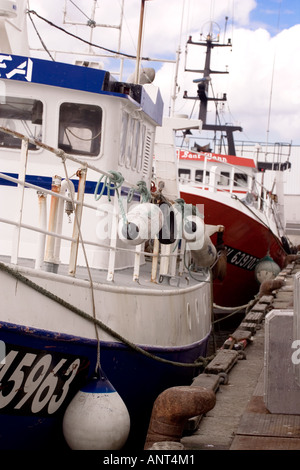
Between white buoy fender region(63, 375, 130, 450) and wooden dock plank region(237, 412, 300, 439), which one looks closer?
wooden dock plank region(237, 412, 300, 439)

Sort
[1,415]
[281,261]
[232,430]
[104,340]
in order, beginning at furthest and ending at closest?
[281,261] < [104,340] < [232,430] < [1,415]

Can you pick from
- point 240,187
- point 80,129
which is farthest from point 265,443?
point 240,187

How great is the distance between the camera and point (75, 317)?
16.7 ft

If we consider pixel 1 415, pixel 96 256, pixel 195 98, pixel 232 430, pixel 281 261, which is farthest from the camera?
pixel 195 98

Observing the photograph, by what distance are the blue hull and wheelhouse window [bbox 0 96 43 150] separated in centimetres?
240

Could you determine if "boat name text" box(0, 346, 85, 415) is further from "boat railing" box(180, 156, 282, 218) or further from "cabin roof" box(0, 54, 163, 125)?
"boat railing" box(180, 156, 282, 218)

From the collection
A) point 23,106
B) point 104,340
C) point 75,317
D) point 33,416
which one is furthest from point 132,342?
point 23,106

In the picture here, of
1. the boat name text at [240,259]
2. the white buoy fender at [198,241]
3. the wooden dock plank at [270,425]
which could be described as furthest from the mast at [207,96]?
the wooden dock plank at [270,425]

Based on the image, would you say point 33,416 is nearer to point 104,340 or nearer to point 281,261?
point 104,340

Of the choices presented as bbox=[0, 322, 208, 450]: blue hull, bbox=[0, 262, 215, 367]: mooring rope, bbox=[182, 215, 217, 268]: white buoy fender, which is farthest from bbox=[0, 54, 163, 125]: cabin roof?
bbox=[0, 322, 208, 450]: blue hull

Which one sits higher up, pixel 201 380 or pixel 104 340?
pixel 104 340

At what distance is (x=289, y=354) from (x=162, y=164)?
16.4 ft

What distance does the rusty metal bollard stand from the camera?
4.66 meters

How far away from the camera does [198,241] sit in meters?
8.33
